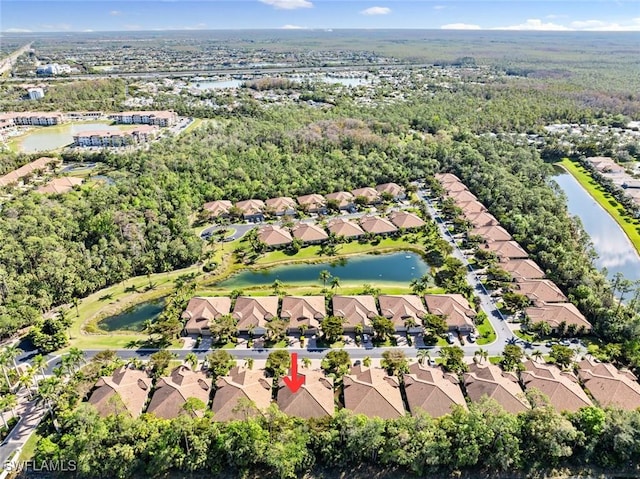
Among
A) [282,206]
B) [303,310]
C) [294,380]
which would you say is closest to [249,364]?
[294,380]

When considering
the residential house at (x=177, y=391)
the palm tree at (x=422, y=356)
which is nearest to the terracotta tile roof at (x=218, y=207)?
the residential house at (x=177, y=391)

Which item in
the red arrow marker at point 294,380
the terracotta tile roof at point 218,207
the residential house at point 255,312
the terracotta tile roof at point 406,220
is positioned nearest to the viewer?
the red arrow marker at point 294,380

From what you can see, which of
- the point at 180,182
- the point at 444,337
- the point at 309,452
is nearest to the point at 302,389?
the point at 309,452

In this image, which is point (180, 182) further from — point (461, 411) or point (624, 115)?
point (624, 115)

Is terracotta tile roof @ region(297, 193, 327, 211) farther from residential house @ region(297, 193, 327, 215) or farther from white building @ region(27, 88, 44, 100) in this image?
white building @ region(27, 88, 44, 100)

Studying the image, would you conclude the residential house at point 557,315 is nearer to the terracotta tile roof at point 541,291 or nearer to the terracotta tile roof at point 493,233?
the terracotta tile roof at point 541,291

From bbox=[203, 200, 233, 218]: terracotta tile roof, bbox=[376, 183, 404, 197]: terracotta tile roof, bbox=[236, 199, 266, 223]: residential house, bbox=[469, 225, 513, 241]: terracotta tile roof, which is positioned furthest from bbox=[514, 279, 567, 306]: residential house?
bbox=[203, 200, 233, 218]: terracotta tile roof
